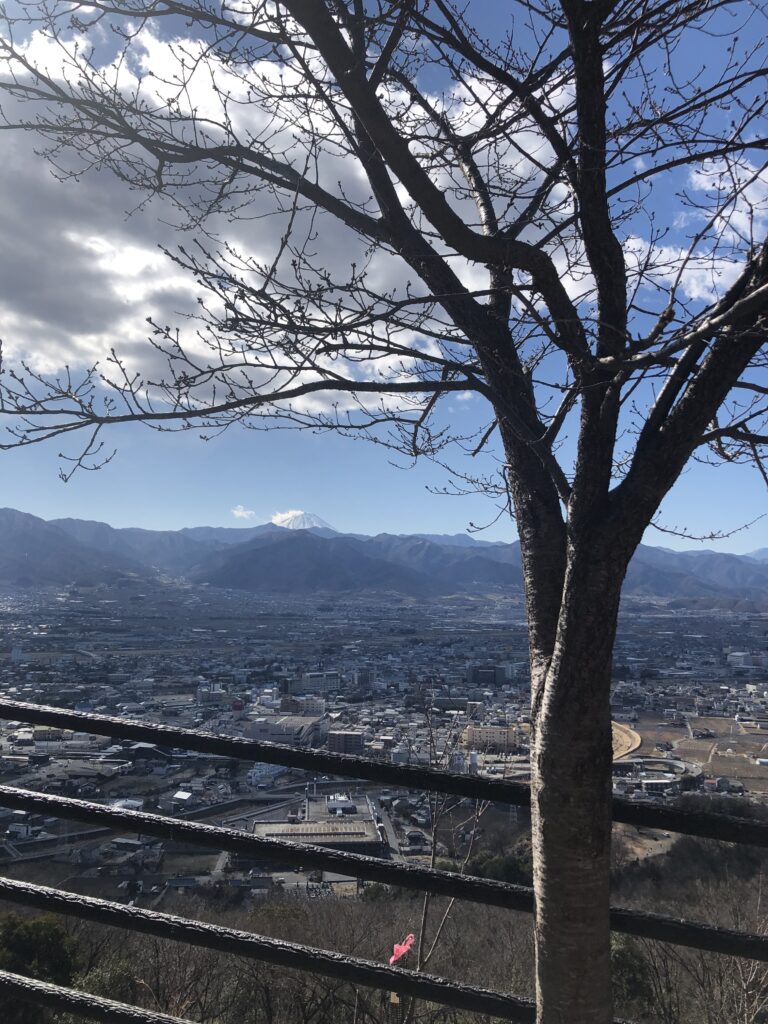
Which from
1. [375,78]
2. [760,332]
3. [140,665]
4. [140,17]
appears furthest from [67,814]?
[140,665]

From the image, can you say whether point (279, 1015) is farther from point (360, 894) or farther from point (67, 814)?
point (360, 894)

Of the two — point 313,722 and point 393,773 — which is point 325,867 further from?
point 313,722

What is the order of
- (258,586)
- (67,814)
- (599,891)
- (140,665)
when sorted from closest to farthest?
(599,891) < (67,814) < (140,665) < (258,586)

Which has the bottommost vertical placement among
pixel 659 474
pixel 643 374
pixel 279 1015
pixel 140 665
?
pixel 140 665

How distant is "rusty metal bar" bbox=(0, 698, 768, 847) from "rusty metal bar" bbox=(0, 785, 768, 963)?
0.63 feet

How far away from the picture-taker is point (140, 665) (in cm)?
3541

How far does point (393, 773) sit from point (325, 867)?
0.28 m

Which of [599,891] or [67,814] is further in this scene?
[67,814]

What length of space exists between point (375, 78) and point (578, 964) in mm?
2087

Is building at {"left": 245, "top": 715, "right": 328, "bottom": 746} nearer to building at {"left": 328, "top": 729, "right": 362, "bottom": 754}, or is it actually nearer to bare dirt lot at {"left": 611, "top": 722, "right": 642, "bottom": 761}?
building at {"left": 328, "top": 729, "right": 362, "bottom": 754}

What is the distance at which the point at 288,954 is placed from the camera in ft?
5.61

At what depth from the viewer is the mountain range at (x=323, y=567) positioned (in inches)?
3241

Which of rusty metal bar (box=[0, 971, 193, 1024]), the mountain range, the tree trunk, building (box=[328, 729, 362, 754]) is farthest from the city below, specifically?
the mountain range

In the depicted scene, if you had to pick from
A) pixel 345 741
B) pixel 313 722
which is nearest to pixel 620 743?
pixel 345 741
